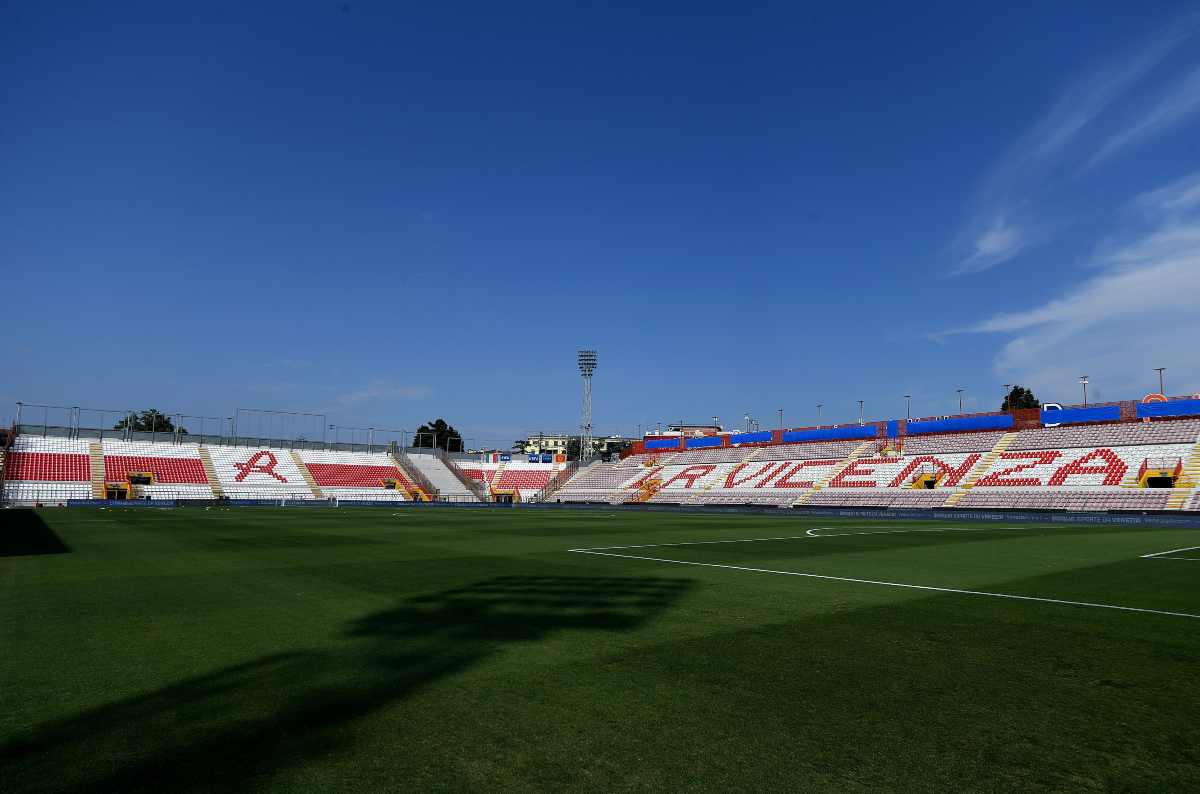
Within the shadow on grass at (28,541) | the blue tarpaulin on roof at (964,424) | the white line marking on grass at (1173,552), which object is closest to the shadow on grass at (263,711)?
the shadow on grass at (28,541)

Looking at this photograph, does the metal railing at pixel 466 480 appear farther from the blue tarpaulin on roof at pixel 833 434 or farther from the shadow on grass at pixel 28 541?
the shadow on grass at pixel 28 541

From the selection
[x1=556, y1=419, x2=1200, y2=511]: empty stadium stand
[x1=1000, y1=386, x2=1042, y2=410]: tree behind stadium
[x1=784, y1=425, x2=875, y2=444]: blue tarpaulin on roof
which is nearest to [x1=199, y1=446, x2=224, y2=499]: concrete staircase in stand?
[x1=556, y1=419, x2=1200, y2=511]: empty stadium stand

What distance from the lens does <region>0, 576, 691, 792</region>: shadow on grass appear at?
4.01 meters

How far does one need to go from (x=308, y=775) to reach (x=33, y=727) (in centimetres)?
240

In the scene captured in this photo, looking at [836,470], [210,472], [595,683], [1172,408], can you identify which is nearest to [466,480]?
[210,472]

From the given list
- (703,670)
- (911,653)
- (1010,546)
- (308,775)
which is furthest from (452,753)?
(1010,546)

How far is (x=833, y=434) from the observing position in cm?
7162

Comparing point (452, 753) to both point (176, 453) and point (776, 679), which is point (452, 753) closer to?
point (776, 679)

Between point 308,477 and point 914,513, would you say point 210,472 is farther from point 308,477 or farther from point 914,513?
point 914,513

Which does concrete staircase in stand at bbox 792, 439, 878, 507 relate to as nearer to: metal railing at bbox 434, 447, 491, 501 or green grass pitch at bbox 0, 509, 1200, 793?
metal railing at bbox 434, 447, 491, 501

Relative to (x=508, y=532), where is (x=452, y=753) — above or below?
above

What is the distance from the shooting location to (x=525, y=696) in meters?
5.50

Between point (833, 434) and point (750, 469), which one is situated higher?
point (833, 434)

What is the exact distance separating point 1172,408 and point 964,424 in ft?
49.3
